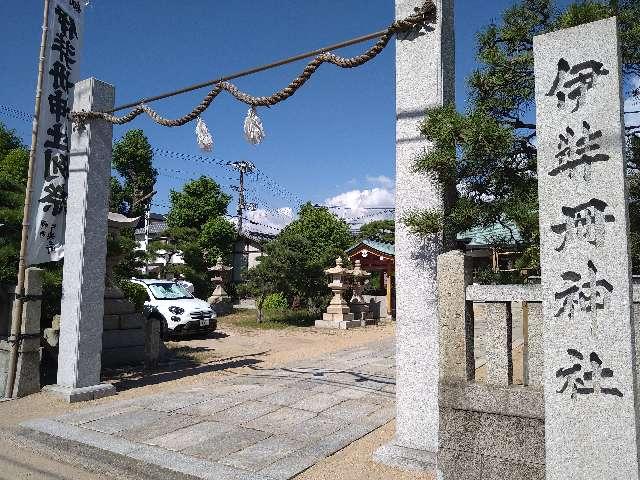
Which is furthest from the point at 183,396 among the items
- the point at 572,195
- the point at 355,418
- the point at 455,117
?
the point at 572,195

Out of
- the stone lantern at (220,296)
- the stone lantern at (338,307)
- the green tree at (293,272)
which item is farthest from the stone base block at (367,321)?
the stone lantern at (220,296)

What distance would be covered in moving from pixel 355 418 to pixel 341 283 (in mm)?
12217

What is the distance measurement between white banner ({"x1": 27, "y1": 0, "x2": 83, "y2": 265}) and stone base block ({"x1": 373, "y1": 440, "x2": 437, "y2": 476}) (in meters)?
5.43

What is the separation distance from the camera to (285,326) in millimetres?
16656

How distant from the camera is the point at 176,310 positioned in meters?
12.8

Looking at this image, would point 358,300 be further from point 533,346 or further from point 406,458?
point 533,346

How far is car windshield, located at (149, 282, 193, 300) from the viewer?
1363cm

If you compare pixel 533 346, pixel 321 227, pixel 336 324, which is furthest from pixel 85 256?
pixel 321 227

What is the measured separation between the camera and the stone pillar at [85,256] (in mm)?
6312

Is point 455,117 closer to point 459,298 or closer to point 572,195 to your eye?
point 572,195

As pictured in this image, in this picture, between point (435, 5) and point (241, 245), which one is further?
point (241, 245)

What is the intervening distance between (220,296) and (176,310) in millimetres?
8292

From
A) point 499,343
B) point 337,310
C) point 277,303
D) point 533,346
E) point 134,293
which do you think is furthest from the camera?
point 277,303

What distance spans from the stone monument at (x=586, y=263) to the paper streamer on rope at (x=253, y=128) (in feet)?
9.81
